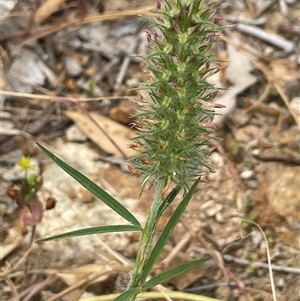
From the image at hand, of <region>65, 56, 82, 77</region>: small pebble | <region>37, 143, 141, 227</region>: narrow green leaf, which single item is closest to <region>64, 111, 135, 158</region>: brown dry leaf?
<region>65, 56, 82, 77</region>: small pebble

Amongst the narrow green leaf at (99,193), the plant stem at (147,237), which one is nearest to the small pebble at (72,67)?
the narrow green leaf at (99,193)

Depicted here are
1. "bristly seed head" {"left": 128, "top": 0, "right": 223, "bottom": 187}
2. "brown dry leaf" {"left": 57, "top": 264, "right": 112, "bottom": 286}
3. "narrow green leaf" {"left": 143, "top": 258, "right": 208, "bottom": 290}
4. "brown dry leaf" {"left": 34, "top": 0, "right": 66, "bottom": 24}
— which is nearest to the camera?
"bristly seed head" {"left": 128, "top": 0, "right": 223, "bottom": 187}

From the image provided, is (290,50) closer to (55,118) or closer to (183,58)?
(55,118)

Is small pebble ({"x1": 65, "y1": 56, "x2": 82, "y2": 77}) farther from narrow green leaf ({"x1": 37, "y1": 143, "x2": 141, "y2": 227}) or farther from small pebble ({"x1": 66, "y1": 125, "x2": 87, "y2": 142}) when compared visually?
narrow green leaf ({"x1": 37, "y1": 143, "x2": 141, "y2": 227})

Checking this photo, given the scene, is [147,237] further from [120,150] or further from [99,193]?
[120,150]

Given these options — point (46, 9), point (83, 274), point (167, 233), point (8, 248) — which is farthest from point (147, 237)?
point (46, 9)

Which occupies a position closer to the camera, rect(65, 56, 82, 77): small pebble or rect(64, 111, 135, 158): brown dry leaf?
rect(64, 111, 135, 158): brown dry leaf

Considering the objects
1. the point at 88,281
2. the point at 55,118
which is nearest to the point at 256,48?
the point at 55,118
